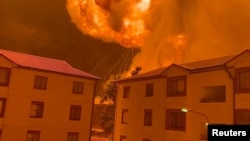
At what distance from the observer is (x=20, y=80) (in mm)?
35562

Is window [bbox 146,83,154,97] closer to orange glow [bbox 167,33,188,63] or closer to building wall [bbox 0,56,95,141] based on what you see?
building wall [bbox 0,56,95,141]

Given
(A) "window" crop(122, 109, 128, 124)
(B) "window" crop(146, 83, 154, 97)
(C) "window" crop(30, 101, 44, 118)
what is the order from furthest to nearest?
(A) "window" crop(122, 109, 128, 124), (B) "window" crop(146, 83, 154, 97), (C) "window" crop(30, 101, 44, 118)

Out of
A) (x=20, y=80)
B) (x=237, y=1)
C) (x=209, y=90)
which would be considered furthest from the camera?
(x=237, y=1)

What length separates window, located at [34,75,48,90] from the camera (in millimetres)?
36656

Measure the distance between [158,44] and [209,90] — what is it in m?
62.0

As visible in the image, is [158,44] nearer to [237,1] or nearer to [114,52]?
[114,52]

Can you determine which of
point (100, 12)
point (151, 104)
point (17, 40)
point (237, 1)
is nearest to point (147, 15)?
point (100, 12)

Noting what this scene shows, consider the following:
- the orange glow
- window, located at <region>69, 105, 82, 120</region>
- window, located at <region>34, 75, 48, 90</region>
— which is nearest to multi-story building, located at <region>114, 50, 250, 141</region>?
window, located at <region>69, 105, 82, 120</region>

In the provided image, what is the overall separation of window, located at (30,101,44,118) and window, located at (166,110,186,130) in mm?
15316

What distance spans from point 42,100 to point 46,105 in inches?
31.7

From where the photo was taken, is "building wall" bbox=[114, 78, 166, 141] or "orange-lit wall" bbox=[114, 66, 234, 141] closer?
"orange-lit wall" bbox=[114, 66, 234, 141]

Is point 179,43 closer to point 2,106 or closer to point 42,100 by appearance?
point 42,100

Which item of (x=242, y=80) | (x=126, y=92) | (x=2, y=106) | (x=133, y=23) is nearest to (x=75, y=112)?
(x=126, y=92)

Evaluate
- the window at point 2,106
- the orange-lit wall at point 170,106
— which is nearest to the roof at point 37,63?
the window at point 2,106
